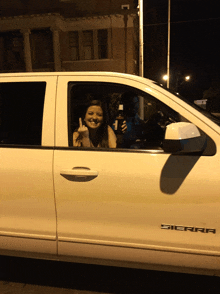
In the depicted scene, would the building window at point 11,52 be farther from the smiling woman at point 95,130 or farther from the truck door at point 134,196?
the truck door at point 134,196

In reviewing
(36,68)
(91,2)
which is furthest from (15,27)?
(91,2)

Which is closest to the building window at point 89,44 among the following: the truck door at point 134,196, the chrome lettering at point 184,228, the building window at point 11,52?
the building window at point 11,52

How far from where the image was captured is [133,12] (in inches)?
640

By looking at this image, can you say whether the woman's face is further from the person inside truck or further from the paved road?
the paved road

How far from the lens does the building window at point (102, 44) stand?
54.4ft

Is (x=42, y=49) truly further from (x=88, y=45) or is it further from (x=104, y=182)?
(x=104, y=182)

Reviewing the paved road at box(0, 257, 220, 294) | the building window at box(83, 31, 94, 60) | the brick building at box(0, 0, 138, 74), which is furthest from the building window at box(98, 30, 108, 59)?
the paved road at box(0, 257, 220, 294)

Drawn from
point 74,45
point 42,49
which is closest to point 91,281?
point 74,45

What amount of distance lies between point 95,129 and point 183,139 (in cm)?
93

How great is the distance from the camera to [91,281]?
2.44 m

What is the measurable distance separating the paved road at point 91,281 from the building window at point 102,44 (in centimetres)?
1587

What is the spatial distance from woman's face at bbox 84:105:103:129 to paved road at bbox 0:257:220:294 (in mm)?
1485

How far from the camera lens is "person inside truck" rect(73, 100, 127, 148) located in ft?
7.41

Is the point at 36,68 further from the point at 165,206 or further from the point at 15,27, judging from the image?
the point at 165,206
